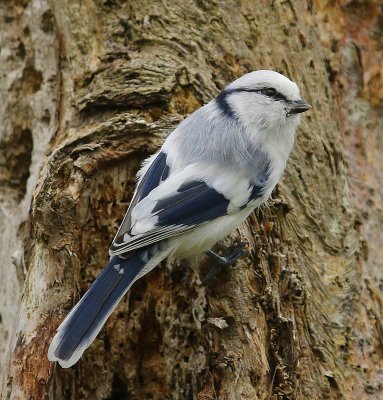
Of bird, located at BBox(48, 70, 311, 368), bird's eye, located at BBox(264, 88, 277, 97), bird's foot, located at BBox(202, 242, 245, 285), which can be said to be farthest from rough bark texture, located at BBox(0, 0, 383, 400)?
bird's eye, located at BBox(264, 88, 277, 97)

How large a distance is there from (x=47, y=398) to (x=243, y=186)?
1154 mm

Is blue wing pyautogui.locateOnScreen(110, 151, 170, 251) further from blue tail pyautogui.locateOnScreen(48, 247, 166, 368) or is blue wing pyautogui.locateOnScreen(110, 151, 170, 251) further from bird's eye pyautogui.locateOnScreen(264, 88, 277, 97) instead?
bird's eye pyautogui.locateOnScreen(264, 88, 277, 97)

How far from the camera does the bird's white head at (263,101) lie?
352 cm

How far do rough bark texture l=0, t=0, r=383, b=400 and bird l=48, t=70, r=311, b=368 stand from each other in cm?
17

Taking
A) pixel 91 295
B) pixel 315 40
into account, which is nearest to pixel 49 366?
pixel 91 295

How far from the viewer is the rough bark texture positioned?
10.7 feet

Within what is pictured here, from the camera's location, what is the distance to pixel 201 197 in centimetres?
331

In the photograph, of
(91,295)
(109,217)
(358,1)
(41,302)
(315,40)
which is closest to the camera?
(91,295)

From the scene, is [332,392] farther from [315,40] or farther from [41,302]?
[315,40]

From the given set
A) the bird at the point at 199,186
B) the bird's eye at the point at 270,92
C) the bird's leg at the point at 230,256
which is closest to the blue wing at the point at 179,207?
the bird at the point at 199,186

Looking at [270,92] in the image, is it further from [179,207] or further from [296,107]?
[179,207]

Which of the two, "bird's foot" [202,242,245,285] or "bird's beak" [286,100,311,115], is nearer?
"bird's foot" [202,242,245,285]

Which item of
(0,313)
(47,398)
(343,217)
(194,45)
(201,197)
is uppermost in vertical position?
(194,45)

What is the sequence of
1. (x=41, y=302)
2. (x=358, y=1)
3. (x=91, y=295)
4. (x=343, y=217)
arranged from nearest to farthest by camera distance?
1. (x=91, y=295)
2. (x=41, y=302)
3. (x=343, y=217)
4. (x=358, y=1)
